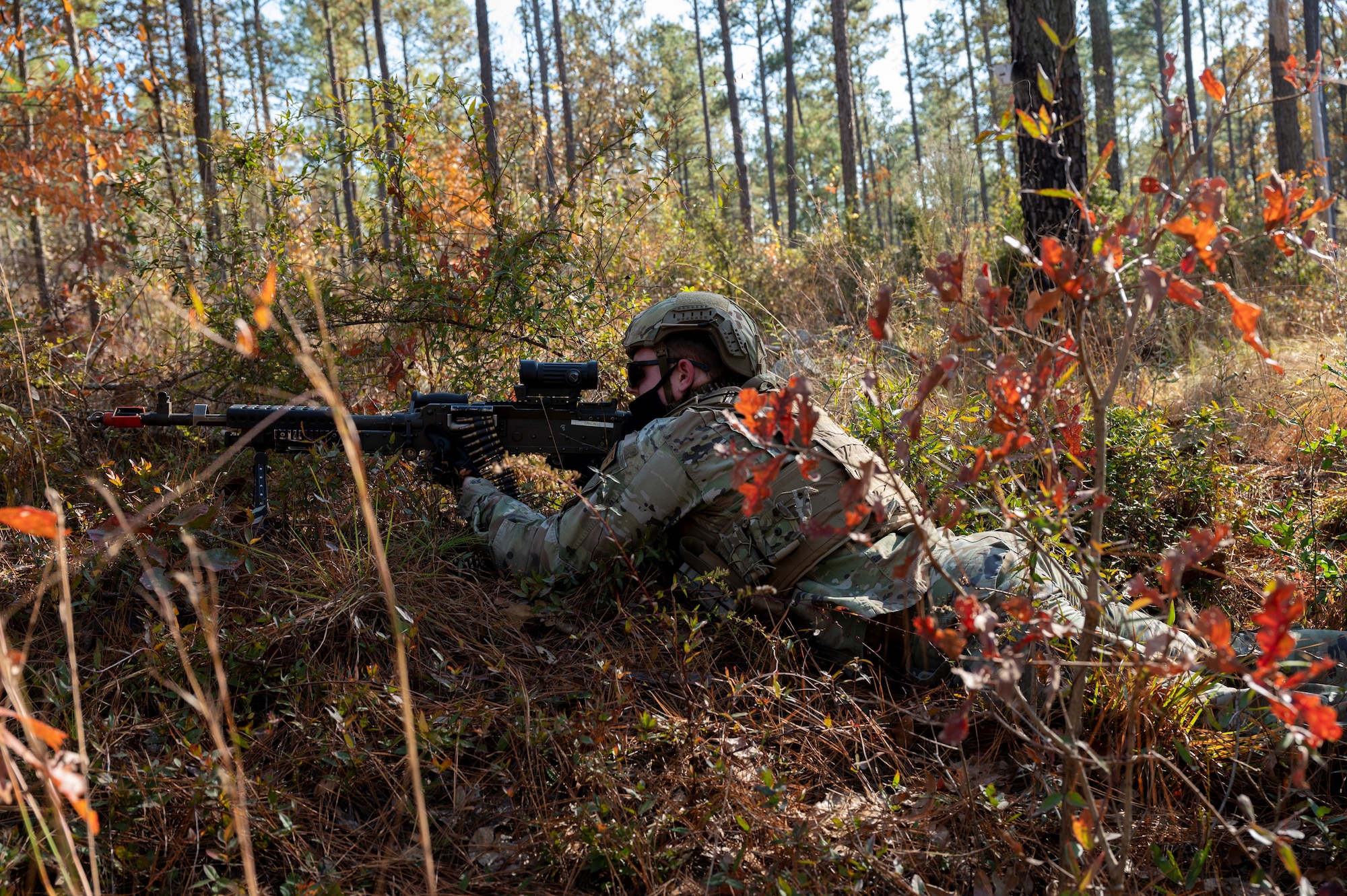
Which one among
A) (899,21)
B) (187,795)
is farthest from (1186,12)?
(187,795)

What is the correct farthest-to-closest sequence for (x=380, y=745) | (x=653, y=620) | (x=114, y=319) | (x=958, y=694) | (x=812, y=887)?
(x=114, y=319)
(x=653, y=620)
(x=958, y=694)
(x=380, y=745)
(x=812, y=887)

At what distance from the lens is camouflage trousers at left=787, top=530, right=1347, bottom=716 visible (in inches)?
107

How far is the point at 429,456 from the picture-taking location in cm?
375

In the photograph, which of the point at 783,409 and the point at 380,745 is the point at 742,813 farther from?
the point at 783,409

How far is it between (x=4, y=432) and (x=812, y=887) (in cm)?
389

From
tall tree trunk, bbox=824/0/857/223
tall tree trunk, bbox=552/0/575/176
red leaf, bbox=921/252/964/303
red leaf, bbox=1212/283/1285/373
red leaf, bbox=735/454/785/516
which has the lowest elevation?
red leaf, bbox=735/454/785/516

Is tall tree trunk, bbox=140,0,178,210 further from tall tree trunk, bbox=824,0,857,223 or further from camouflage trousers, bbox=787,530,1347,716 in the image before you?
tall tree trunk, bbox=824,0,857,223

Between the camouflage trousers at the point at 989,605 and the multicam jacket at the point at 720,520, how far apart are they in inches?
5.2

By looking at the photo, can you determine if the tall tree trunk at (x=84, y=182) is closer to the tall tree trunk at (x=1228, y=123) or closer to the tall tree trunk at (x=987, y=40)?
the tall tree trunk at (x=987, y=40)

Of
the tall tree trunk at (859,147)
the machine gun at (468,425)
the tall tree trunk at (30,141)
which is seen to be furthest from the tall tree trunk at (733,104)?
the machine gun at (468,425)

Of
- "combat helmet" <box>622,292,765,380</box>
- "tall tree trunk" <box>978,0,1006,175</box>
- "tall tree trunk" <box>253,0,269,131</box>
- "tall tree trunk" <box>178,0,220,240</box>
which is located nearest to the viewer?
"combat helmet" <box>622,292,765,380</box>

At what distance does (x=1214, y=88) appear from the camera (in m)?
1.76

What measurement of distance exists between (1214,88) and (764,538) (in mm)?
1804

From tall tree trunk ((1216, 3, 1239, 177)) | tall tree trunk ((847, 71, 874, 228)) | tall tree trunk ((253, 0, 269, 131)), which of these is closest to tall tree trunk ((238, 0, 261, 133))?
tall tree trunk ((253, 0, 269, 131))
